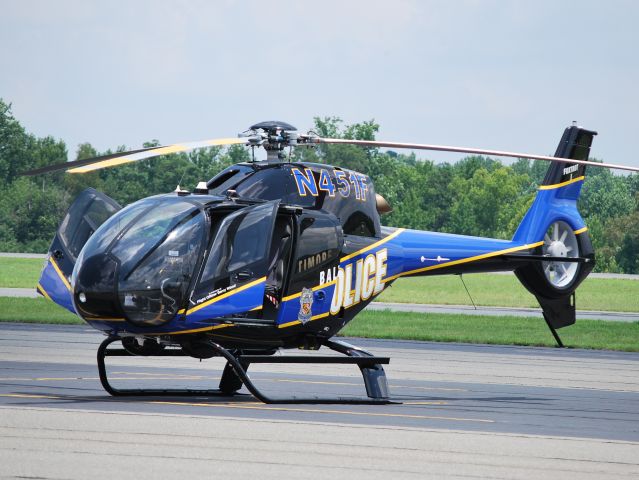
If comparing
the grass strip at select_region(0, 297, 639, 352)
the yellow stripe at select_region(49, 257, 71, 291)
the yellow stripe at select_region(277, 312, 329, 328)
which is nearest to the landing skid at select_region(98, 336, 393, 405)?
the yellow stripe at select_region(277, 312, 329, 328)

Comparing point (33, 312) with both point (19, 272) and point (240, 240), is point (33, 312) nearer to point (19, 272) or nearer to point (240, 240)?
point (240, 240)

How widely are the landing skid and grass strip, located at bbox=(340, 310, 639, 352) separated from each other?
12.9 metres

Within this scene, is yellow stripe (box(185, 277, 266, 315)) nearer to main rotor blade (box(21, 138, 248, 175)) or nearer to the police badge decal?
the police badge decal

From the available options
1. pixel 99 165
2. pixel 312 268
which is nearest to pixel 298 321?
pixel 312 268

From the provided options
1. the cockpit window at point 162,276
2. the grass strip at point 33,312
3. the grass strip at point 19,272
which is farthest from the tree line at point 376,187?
the cockpit window at point 162,276

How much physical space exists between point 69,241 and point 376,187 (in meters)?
75.7

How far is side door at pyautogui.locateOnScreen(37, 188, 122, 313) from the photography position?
51.2ft

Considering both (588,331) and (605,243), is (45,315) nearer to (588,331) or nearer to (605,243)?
(588,331)

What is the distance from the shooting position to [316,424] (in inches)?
462

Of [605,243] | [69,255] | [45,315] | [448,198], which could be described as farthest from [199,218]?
[448,198]

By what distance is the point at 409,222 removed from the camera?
3595 inches

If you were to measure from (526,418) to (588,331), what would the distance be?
20.0 m

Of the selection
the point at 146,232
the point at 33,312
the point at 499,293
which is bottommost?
the point at 499,293

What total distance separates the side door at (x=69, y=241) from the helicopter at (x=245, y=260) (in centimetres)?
2
